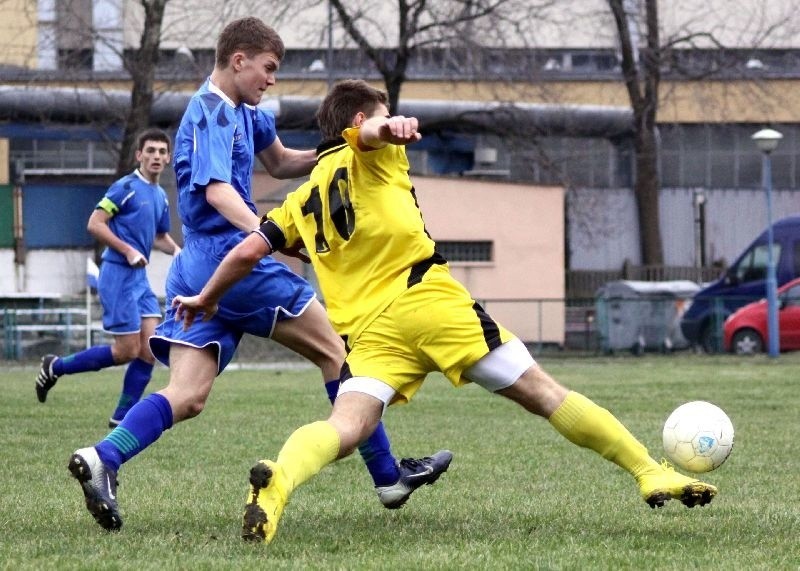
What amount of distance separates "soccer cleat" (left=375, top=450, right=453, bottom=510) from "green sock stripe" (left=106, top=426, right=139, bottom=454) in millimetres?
1095

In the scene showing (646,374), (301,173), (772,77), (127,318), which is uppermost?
(772,77)

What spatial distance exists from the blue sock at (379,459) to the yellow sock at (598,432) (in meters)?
0.98

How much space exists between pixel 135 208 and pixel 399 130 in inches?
253

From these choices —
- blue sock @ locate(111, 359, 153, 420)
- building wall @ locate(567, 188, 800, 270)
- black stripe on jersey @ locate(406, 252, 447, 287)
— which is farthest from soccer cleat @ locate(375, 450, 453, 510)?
building wall @ locate(567, 188, 800, 270)

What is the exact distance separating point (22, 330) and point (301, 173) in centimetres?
1947

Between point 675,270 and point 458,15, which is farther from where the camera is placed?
point 675,270

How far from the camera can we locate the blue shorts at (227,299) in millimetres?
6098

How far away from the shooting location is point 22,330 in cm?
2536

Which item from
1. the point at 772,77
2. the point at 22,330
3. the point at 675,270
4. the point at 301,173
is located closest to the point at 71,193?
the point at 22,330

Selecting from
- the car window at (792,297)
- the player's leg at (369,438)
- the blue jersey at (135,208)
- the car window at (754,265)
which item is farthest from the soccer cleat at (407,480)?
the car window at (754,265)

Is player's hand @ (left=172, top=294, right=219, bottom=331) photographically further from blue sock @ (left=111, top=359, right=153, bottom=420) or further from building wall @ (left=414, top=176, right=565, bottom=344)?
building wall @ (left=414, top=176, right=565, bottom=344)

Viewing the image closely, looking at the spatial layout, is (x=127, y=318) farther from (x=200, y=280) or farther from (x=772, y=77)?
(x=772, y=77)

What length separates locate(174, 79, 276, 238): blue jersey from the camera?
20.0ft

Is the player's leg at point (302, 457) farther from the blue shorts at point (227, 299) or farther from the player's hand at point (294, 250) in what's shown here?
the blue shorts at point (227, 299)
